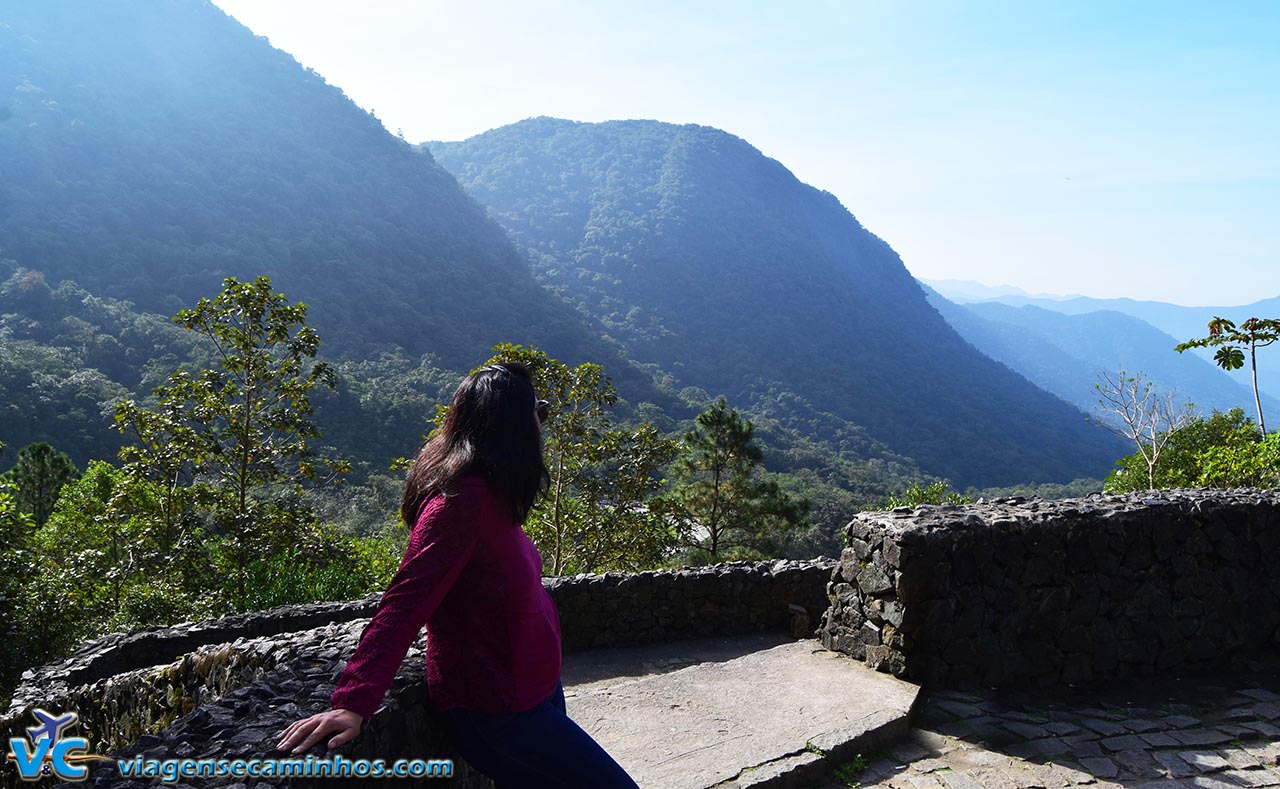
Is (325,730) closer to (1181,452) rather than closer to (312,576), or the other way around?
(312,576)

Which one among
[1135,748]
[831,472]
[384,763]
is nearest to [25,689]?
[384,763]

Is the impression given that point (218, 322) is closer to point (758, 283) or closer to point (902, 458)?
point (902, 458)

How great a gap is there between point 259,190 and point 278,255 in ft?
42.8

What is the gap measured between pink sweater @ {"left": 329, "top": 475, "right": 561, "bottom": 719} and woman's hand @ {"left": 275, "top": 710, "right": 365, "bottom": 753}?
4 centimetres

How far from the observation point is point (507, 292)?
73.7 m

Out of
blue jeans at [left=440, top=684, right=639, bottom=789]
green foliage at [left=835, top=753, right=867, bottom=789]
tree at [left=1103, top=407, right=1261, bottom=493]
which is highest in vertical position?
blue jeans at [left=440, top=684, right=639, bottom=789]

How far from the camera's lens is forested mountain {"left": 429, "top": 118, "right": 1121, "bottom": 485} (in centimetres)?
7806

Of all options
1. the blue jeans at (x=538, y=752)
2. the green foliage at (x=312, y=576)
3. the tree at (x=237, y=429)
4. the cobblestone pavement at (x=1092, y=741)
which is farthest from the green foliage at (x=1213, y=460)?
the tree at (x=237, y=429)

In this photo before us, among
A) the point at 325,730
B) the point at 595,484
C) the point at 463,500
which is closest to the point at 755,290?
the point at 595,484

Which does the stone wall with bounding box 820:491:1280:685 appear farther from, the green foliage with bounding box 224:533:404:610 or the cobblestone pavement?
the green foliage with bounding box 224:533:404:610

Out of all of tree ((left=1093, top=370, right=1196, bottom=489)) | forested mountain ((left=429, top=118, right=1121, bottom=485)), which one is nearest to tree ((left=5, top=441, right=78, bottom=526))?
tree ((left=1093, top=370, right=1196, bottom=489))

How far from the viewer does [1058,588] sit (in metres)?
4.89

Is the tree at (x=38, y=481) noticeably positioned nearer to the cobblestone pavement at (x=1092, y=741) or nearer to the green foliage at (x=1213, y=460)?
the cobblestone pavement at (x=1092, y=741)

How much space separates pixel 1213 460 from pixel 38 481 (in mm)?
19950
